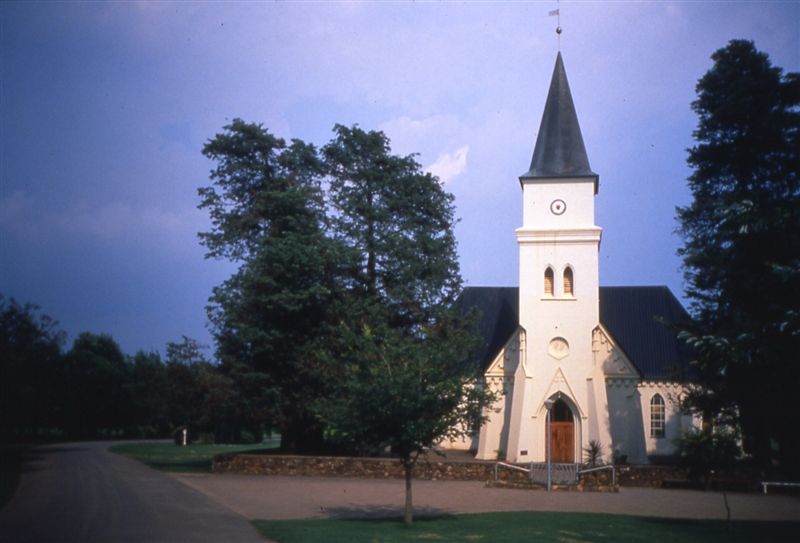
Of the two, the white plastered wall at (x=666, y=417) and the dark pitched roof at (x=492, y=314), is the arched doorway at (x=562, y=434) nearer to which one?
the white plastered wall at (x=666, y=417)

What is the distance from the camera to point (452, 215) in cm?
4175

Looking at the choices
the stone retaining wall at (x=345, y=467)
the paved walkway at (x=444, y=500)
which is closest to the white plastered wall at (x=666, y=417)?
the paved walkway at (x=444, y=500)

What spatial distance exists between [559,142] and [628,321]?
13.8 m

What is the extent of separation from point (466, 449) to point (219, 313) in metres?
20.0

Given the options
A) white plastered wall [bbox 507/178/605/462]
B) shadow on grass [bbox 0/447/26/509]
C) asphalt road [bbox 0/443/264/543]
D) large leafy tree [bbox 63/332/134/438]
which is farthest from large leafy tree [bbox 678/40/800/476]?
large leafy tree [bbox 63/332/134/438]

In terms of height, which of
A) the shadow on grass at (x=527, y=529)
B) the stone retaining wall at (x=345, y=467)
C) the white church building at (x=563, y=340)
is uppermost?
the white church building at (x=563, y=340)

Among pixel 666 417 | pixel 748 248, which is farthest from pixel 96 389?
pixel 748 248

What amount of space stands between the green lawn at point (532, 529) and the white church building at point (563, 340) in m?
19.7

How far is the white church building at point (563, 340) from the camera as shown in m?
39.6

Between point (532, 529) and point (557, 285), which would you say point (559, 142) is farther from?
point (532, 529)

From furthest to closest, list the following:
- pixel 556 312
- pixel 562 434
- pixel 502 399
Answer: pixel 502 399 → pixel 556 312 → pixel 562 434

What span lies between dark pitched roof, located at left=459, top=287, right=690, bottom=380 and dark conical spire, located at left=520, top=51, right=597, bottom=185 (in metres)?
9.70

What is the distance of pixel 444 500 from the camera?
24.1 m

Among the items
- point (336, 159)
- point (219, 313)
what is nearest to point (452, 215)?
point (336, 159)
